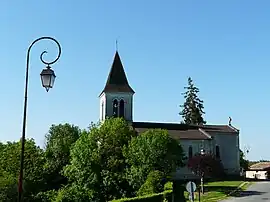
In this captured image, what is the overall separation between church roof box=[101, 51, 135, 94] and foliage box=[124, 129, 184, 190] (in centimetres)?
1620

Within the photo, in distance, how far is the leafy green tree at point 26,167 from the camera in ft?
166

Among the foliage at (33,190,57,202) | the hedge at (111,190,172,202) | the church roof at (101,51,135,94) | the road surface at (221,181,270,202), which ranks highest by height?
the church roof at (101,51,135,94)

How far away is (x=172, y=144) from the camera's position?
50.0 m

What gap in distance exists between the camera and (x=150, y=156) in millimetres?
47906

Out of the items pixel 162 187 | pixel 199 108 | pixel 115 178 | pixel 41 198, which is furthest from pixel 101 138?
pixel 199 108

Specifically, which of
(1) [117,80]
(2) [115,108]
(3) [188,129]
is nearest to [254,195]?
(3) [188,129]

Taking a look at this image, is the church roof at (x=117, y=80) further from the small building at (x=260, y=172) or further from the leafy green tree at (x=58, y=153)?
the small building at (x=260, y=172)

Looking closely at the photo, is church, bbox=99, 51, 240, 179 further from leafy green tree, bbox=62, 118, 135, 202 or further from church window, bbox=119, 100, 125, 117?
leafy green tree, bbox=62, 118, 135, 202

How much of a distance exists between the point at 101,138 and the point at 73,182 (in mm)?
6109

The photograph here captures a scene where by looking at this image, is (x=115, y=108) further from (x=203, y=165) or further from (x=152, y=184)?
(x=152, y=184)

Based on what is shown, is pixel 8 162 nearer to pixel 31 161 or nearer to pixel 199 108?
pixel 31 161

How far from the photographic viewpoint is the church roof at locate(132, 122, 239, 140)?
6419 centimetres

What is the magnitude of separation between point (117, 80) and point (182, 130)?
40.3ft

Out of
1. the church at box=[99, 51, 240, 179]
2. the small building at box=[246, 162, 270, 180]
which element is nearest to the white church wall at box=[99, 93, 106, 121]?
the church at box=[99, 51, 240, 179]
